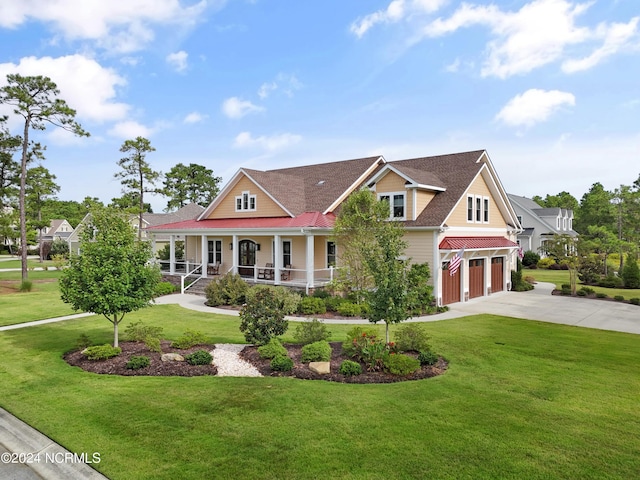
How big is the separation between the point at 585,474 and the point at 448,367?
4.88 metres

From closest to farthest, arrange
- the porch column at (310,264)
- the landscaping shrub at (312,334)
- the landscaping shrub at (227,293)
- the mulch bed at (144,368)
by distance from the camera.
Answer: the mulch bed at (144,368) → the landscaping shrub at (312,334) → the landscaping shrub at (227,293) → the porch column at (310,264)

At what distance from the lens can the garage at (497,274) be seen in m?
26.0

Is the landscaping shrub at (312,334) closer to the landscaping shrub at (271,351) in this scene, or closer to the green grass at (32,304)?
the landscaping shrub at (271,351)

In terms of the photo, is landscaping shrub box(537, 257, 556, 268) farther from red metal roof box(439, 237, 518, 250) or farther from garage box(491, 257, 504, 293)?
red metal roof box(439, 237, 518, 250)

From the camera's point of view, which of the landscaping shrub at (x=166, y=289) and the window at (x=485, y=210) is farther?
the window at (x=485, y=210)

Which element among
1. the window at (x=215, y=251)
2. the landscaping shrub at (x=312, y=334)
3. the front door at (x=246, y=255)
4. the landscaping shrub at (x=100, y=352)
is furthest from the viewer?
the window at (x=215, y=251)

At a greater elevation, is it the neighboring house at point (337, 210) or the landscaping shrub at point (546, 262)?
the neighboring house at point (337, 210)

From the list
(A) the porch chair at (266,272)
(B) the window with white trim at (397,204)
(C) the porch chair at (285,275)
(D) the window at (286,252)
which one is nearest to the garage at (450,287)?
(B) the window with white trim at (397,204)

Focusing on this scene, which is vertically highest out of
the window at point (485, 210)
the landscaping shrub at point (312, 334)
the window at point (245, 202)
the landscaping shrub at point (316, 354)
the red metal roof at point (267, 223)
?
the window at point (245, 202)

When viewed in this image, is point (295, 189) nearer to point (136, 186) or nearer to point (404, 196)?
point (404, 196)

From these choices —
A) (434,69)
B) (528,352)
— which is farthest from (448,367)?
(434,69)

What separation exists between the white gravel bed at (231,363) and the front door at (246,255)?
14356 mm

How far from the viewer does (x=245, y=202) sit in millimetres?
28062

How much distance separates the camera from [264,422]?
23.8 feet
